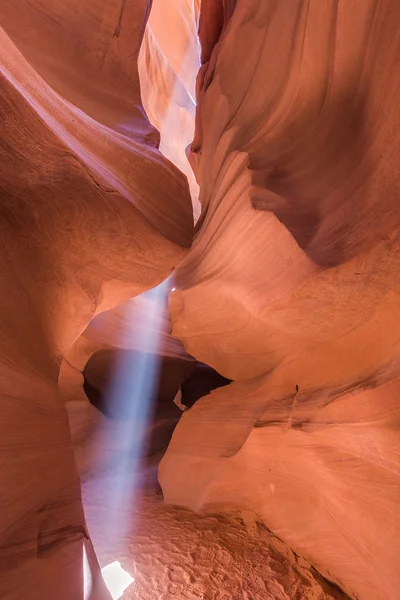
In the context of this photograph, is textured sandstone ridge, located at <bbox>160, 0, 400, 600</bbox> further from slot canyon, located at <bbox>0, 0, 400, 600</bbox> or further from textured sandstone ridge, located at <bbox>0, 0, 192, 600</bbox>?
textured sandstone ridge, located at <bbox>0, 0, 192, 600</bbox>

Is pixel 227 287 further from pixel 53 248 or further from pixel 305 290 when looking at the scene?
pixel 53 248

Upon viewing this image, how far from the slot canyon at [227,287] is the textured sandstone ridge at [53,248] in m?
0.01

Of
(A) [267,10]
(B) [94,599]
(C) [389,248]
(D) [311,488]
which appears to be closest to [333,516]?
(D) [311,488]

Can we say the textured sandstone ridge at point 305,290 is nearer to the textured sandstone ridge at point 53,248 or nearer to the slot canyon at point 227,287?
the slot canyon at point 227,287

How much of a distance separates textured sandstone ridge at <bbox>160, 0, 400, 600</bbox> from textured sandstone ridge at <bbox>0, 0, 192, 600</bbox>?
750mm

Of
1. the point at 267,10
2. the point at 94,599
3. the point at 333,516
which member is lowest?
the point at 94,599

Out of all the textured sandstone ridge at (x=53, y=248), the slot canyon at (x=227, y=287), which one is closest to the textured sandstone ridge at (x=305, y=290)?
the slot canyon at (x=227, y=287)

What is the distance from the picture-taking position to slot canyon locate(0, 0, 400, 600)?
7.53 ft

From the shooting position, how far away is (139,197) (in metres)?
3.13

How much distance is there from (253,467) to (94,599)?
187cm

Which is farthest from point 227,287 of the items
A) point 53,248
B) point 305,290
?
point 53,248

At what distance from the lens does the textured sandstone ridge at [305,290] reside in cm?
249

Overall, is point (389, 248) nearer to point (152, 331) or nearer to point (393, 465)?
point (393, 465)

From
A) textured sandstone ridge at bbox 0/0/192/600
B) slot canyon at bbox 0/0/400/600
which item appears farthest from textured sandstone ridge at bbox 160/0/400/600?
textured sandstone ridge at bbox 0/0/192/600
